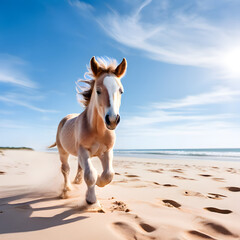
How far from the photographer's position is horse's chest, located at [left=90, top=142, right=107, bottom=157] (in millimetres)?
2914

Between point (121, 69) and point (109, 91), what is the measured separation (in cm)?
65

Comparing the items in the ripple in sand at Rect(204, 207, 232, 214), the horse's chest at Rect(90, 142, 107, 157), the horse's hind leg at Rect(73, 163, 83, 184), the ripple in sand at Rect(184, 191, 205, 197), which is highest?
the horse's chest at Rect(90, 142, 107, 157)

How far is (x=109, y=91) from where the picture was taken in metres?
2.54

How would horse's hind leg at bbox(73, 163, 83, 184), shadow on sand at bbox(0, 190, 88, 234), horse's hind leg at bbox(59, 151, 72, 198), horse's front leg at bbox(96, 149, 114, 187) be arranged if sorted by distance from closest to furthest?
shadow on sand at bbox(0, 190, 88, 234) → horse's front leg at bbox(96, 149, 114, 187) → horse's hind leg at bbox(59, 151, 72, 198) → horse's hind leg at bbox(73, 163, 83, 184)

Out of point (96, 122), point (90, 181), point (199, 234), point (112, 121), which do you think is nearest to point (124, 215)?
point (90, 181)

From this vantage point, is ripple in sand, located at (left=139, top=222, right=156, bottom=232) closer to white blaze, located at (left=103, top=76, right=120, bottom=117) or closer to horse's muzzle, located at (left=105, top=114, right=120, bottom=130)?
horse's muzzle, located at (left=105, top=114, right=120, bottom=130)

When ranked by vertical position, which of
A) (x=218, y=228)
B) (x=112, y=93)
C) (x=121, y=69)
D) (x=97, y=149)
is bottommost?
(x=218, y=228)

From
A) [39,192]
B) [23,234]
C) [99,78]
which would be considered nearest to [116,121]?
→ [99,78]

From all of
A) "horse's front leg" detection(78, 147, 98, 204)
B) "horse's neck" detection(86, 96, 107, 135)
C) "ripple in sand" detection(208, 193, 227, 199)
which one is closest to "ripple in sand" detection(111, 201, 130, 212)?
"horse's front leg" detection(78, 147, 98, 204)

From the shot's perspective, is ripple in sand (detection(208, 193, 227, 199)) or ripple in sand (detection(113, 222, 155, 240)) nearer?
ripple in sand (detection(113, 222, 155, 240))

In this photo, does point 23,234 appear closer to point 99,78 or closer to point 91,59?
point 99,78

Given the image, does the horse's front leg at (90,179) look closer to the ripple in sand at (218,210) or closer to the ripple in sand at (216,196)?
the ripple in sand at (218,210)

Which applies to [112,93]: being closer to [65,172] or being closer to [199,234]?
[199,234]

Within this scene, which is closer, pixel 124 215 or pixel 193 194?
pixel 124 215
